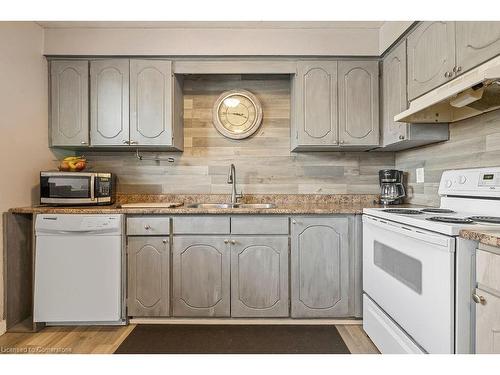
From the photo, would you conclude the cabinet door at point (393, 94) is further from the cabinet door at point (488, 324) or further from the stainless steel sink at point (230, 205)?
the cabinet door at point (488, 324)

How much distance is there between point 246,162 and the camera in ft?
8.98

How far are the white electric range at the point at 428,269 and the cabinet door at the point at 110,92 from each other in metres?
2.02

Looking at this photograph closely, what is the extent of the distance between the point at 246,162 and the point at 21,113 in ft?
5.75

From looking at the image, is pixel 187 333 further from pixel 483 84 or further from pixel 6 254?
pixel 483 84

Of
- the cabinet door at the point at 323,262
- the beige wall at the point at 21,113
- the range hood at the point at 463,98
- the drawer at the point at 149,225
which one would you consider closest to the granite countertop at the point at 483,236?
the range hood at the point at 463,98

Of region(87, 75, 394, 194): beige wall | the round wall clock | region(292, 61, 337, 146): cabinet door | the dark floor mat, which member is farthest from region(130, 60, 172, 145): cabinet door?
the dark floor mat

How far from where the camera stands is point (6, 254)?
6.69 ft

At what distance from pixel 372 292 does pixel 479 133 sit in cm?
114

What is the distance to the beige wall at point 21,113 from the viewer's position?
2062mm

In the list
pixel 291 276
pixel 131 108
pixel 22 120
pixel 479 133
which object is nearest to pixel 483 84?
pixel 479 133

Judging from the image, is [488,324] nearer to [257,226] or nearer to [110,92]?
[257,226]

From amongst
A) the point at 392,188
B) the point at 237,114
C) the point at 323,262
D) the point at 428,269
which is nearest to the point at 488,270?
the point at 428,269

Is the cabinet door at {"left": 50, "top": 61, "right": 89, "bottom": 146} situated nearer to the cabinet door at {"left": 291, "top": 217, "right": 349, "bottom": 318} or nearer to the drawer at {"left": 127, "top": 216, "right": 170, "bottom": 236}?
the drawer at {"left": 127, "top": 216, "right": 170, "bottom": 236}

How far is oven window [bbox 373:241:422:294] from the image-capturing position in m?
1.41
